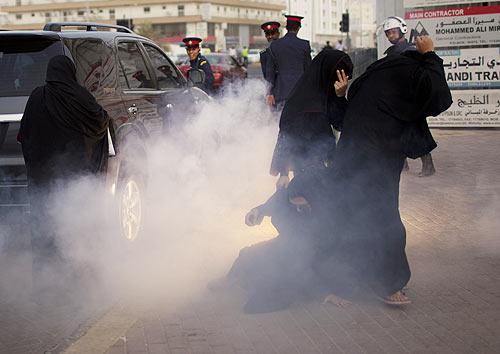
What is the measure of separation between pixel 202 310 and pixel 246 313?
27cm

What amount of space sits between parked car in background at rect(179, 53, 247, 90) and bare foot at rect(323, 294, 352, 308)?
71.5 feet

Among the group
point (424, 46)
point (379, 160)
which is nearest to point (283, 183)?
point (379, 160)

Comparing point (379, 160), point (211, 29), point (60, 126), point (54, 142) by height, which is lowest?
point (379, 160)

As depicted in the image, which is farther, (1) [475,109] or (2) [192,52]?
(1) [475,109]

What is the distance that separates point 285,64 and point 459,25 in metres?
6.43

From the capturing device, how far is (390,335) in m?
4.58

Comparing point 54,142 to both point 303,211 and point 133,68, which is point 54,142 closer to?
point 303,211

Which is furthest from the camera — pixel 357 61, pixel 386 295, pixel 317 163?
pixel 357 61

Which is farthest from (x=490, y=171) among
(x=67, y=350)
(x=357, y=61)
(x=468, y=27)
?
(x=357, y=61)

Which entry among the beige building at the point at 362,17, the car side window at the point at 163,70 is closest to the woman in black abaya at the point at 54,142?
the car side window at the point at 163,70

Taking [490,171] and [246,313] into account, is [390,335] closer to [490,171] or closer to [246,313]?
[246,313]

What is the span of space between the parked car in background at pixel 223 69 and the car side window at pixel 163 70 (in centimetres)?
1827

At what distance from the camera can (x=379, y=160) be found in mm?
4988

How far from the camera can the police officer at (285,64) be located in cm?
959
